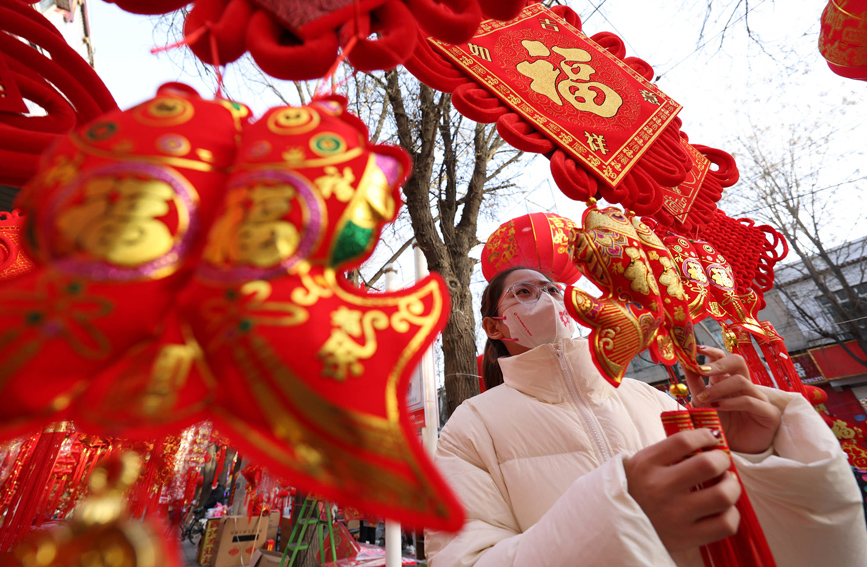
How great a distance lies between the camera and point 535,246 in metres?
2.01

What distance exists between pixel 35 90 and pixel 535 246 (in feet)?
5.97

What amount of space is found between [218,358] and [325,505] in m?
4.17

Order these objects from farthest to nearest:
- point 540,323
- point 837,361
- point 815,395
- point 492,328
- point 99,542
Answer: point 837,361 < point 815,395 < point 492,328 < point 540,323 < point 99,542

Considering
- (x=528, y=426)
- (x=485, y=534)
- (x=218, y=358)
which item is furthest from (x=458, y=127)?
(x=218, y=358)

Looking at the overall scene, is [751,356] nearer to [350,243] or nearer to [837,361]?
[350,243]

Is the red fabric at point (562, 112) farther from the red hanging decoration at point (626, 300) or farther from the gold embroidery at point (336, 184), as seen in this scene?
the gold embroidery at point (336, 184)

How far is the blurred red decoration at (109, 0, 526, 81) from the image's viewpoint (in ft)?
1.86

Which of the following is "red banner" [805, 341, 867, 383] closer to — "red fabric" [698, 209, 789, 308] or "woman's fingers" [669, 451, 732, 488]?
"red fabric" [698, 209, 789, 308]

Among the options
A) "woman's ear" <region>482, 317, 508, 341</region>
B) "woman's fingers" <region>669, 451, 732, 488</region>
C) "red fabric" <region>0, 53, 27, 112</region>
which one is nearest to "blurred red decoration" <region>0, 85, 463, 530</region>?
"woman's fingers" <region>669, 451, 732, 488</region>

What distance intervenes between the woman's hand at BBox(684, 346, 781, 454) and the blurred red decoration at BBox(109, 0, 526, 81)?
892 mm

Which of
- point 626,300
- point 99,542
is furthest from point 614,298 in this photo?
point 99,542

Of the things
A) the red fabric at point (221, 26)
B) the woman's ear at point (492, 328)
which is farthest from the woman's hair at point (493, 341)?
the red fabric at point (221, 26)

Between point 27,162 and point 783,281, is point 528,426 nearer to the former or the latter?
point 27,162

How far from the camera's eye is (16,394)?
28cm
